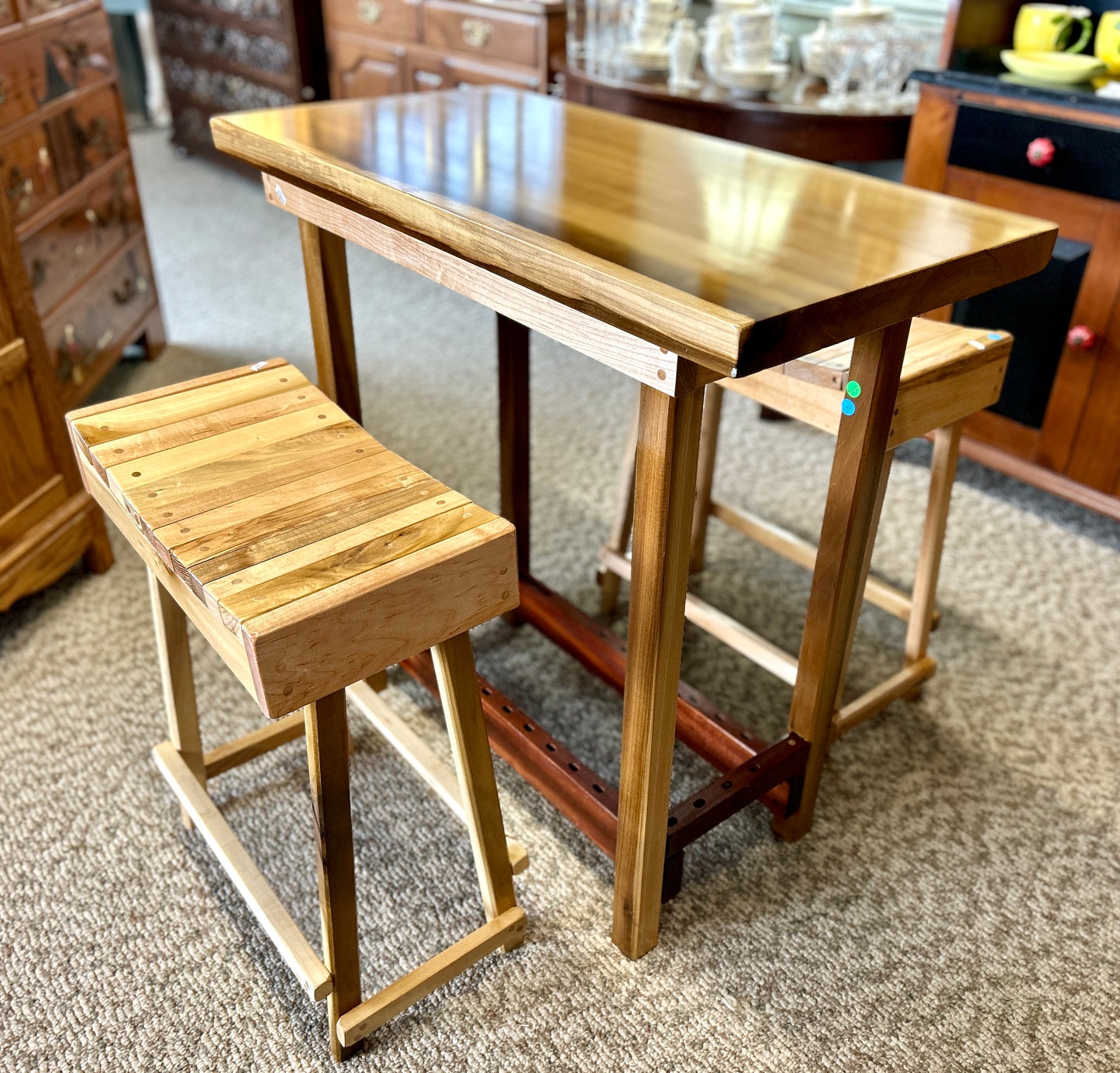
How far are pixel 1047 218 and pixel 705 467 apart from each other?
85cm

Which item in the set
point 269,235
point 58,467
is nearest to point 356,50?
point 269,235

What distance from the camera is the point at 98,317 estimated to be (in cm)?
245

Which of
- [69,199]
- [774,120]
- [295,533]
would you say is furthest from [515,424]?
[69,199]

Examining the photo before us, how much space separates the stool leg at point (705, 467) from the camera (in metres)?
1.69

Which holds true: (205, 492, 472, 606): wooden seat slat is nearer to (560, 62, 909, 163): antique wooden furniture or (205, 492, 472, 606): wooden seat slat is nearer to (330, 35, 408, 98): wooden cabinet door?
(560, 62, 909, 163): antique wooden furniture

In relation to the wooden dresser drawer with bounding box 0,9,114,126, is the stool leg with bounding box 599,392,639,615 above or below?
below

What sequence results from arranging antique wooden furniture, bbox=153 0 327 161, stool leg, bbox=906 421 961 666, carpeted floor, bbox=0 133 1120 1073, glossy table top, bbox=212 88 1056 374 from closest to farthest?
glossy table top, bbox=212 88 1056 374
carpeted floor, bbox=0 133 1120 1073
stool leg, bbox=906 421 961 666
antique wooden furniture, bbox=153 0 327 161

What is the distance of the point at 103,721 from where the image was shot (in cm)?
166

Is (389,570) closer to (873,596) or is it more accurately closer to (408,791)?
(408,791)

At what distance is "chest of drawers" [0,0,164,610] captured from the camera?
1803 millimetres

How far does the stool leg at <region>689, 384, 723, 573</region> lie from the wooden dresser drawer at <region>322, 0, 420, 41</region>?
7.54 ft

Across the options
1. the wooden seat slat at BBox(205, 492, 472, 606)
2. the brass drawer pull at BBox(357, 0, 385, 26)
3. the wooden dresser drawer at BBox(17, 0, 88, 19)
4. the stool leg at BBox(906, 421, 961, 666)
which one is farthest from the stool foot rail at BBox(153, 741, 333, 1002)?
the brass drawer pull at BBox(357, 0, 385, 26)

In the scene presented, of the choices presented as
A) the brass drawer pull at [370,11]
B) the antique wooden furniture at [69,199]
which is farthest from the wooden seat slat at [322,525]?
the brass drawer pull at [370,11]

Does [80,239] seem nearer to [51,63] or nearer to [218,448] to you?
[51,63]
